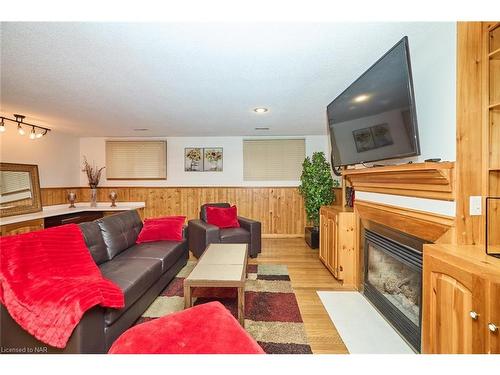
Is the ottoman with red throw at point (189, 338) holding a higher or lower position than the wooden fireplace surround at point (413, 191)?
lower

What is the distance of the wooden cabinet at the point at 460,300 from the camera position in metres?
0.92

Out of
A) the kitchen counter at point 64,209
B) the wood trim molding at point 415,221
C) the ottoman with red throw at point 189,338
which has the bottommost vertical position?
the ottoman with red throw at point 189,338

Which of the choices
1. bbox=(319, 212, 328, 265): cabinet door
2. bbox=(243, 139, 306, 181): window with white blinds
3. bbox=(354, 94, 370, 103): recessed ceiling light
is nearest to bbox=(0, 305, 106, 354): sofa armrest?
bbox=(354, 94, 370, 103): recessed ceiling light

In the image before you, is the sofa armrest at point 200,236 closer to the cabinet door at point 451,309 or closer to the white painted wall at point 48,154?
the cabinet door at point 451,309

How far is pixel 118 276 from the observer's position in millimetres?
1785

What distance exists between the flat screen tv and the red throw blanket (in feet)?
7.28

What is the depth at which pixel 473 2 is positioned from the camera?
0.79 meters

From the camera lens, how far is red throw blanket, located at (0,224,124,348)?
1.17 meters

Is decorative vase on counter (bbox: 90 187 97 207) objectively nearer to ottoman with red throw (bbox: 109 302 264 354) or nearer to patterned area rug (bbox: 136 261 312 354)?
patterned area rug (bbox: 136 261 312 354)

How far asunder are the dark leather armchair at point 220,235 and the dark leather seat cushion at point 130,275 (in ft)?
3.12

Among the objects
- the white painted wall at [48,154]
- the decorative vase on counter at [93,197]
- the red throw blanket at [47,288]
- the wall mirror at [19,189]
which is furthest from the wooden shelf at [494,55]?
the decorative vase on counter at [93,197]

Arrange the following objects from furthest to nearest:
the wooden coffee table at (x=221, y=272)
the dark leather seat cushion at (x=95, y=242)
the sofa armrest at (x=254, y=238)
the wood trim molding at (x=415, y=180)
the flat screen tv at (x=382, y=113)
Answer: the sofa armrest at (x=254, y=238) → the dark leather seat cushion at (x=95, y=242) → the wooden coffee table at (x=221, y=272) → the flat screen tv at (x=382, y=113) → the wood trim molding at (x=415, y=180)

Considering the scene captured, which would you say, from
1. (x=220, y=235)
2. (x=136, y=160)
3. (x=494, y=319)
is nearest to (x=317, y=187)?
(x=220, y=235)
